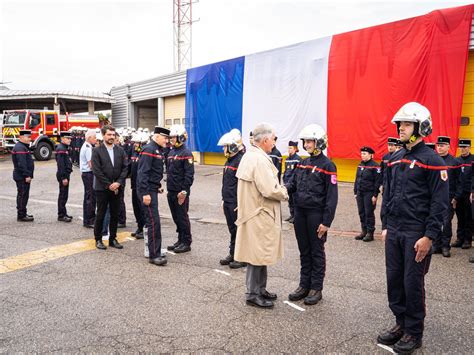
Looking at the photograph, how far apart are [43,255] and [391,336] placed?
543 cm

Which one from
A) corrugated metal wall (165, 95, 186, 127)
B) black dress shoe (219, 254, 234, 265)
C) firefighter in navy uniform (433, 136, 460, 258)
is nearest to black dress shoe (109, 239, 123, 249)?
black dress shoe (219, 254, 234, 265)

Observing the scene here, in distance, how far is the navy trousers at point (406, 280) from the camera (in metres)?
3.35

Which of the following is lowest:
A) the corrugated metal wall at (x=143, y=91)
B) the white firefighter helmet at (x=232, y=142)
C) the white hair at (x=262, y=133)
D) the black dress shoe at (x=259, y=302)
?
the black dress shoe at (x=259, y=302)

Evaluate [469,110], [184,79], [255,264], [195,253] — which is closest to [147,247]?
[195,253]

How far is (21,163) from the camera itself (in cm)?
862

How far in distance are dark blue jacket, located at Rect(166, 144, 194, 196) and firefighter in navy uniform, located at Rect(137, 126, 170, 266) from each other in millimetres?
509

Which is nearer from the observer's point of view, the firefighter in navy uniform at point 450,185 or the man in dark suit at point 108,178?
the firefighter in navy uniform at point 450,185

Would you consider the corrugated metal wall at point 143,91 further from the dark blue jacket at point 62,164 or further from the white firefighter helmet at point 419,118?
the white firefighter helmet at point 419,118

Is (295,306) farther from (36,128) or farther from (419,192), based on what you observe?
(36,128)

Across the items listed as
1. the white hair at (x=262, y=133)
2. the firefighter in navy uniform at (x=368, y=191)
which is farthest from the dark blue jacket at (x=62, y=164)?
the firefighter in navy uniform at (x=368, y=191)

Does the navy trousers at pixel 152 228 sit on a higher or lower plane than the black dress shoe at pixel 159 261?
higher

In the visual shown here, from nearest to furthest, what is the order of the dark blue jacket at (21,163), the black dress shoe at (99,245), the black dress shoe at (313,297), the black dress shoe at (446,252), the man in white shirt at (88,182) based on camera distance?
1. the black dress shoe at (313,297)
2. the black dress shoe at (446,252)
3. the black dress shoe at (99,245)
4. the man in white shirt at (88,182)
5. the dark blue jacket at (21,163)

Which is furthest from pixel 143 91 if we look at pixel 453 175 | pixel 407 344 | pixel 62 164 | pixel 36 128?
pixel 407 344

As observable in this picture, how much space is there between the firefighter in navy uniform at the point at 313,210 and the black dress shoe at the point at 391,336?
940 millimetres
